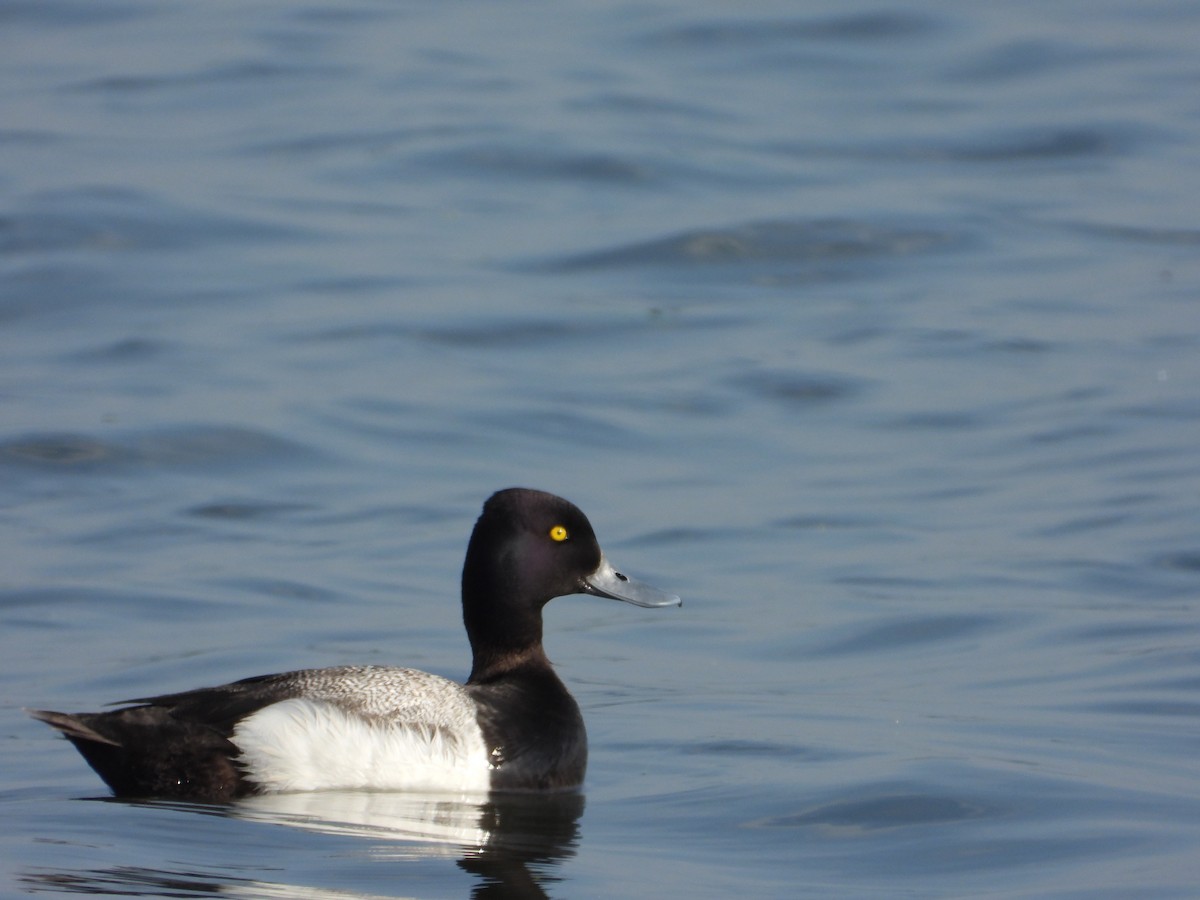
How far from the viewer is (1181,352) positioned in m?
13.9

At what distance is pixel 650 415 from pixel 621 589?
18.7 ft

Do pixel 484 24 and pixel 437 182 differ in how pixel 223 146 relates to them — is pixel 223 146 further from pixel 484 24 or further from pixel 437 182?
pixel 484 24

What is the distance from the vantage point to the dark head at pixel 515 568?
7133 millimetres

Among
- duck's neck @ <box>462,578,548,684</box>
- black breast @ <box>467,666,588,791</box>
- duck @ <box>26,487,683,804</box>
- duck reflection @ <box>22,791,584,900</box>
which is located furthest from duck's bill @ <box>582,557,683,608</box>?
duck reflection @ <box>22,791,584,900</box>

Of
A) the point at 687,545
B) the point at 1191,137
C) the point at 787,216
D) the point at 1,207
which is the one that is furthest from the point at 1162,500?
the point at 1,207

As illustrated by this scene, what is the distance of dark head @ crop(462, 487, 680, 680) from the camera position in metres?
7.13

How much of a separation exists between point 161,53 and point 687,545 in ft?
43.3

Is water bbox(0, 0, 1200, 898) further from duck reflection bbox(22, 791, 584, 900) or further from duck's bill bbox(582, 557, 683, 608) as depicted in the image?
duck's bill bbox(582, 557, 683, 608)

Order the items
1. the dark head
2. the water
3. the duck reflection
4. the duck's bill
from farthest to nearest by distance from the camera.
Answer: the duck's bill → the dark head → the water → the duck reflection

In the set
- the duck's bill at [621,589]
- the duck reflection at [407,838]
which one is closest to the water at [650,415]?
the duck reflection at [407,838]

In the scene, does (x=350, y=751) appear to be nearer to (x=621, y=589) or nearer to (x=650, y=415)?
(x=621, y=589)

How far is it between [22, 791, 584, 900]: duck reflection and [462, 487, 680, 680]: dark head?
73 centimetres

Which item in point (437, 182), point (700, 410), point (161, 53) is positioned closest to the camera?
point (700, 410)

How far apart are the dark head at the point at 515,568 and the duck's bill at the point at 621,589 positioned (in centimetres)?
15
